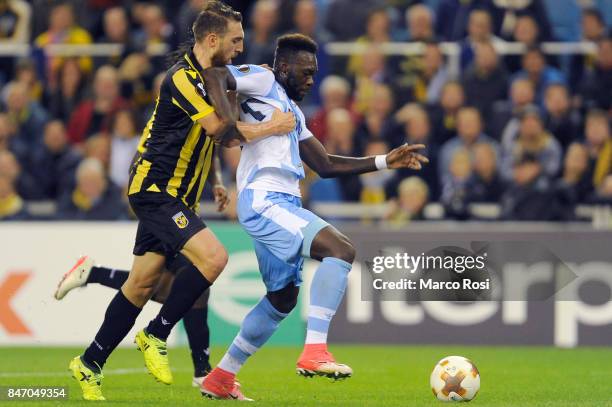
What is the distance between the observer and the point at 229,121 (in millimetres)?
8336

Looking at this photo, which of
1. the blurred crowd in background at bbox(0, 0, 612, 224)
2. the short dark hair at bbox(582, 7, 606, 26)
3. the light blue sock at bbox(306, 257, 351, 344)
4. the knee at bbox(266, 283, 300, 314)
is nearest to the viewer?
the light blue sock at bbox(306, 257, 351, 344)

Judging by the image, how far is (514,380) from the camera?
10.8m

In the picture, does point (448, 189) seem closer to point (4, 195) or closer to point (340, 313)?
point (340, 313)

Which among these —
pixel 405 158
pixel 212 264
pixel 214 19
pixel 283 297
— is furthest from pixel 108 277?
pixel 405 158

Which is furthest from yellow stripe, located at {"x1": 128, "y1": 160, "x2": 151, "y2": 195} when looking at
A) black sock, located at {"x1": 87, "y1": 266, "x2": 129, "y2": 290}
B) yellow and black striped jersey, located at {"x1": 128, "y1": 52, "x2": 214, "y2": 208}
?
black sock, located at {"x1": 87, "y1": 266, "x2": 129, "y2": 290}

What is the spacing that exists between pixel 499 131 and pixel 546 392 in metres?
6.63

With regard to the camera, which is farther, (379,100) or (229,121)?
(379,100)

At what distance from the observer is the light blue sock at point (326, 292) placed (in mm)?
8227

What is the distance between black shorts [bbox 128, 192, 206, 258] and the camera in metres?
8.70

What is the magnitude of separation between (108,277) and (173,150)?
1989 mm

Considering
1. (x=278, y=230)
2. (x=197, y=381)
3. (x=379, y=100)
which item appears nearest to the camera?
(x=278, y=230)

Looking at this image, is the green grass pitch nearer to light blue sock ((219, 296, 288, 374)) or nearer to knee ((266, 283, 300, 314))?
light blue sock ((219, 296, 288, 374))

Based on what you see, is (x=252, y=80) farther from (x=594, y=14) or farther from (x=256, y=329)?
(x=594, y=14)

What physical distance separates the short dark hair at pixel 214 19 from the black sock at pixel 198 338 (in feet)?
8.02
